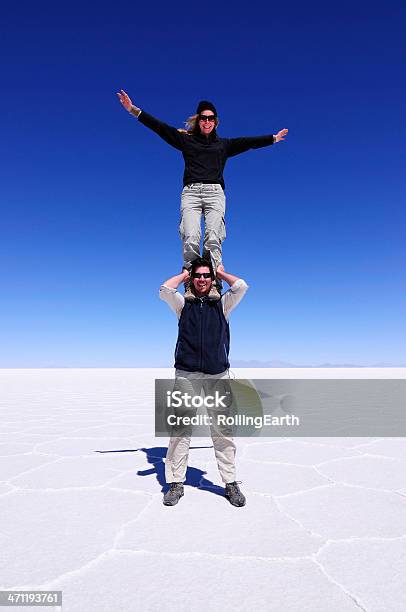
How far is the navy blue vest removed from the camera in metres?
2.38

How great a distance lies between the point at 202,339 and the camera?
2.38m

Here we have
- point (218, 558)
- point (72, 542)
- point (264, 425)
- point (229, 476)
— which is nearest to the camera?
point (218, 558)

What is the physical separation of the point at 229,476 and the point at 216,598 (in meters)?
0.99

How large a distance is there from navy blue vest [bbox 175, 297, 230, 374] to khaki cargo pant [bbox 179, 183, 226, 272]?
1.79 feet

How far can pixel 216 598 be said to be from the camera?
1319 millimetres

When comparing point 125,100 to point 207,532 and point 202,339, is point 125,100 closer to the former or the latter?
point 202,339

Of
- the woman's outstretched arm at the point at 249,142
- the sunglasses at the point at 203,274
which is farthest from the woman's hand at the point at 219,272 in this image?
the woman's outstretched arm at the point at 249,142

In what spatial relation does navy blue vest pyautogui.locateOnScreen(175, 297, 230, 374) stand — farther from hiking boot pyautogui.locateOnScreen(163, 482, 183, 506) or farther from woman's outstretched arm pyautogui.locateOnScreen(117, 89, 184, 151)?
woman's outstretched arm pyautogui.locateOnScreen(117, 89, 184, 151)

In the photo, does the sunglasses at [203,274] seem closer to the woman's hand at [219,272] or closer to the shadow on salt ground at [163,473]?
the woman's hand at [219,272]

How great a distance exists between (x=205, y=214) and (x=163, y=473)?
1.95 m

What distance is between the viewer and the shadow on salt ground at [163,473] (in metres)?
2.55

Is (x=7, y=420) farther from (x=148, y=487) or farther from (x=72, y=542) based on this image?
(x=72, y=542)

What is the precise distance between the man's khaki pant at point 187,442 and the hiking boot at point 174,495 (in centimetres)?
3

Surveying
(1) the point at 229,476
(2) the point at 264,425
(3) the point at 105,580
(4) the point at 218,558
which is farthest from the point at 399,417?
(3) the point at 105,580
